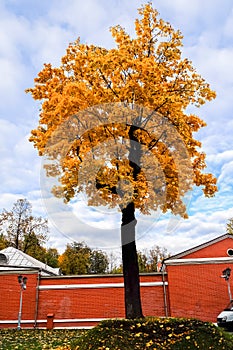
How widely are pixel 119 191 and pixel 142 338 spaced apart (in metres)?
3.70

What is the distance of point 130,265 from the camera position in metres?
9.45

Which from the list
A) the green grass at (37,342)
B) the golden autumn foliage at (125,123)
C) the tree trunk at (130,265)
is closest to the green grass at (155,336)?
the green grass at (37,342)

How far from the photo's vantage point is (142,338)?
6641 mm

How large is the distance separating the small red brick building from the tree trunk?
828cm

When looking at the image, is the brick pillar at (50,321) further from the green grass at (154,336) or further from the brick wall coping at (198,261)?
→ the green grass at (154,336)

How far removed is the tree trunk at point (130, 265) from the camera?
9281 mm

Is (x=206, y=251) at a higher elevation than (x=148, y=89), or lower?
lower

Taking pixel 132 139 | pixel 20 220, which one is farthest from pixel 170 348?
Result: pixel 20 220

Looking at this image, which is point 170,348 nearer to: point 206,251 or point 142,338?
point 142,338

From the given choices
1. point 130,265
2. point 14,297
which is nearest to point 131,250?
point 130,265

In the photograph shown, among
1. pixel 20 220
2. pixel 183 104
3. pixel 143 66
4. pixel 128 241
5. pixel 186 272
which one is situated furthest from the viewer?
pixel 20 220

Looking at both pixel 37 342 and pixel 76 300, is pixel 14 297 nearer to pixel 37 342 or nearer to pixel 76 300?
pixel 76 300

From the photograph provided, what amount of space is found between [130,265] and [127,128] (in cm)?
401

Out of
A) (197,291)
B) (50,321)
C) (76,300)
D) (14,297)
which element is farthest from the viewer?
(14,297)
